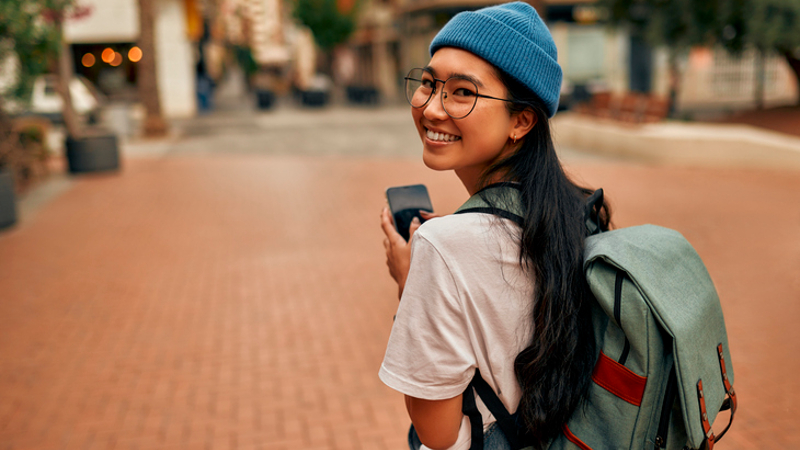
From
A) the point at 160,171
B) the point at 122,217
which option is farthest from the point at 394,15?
the point at 122,217

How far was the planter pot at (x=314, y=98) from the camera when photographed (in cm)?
2797

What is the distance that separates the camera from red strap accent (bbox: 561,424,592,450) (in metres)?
1.31

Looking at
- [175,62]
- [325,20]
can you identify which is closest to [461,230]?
[175,62]

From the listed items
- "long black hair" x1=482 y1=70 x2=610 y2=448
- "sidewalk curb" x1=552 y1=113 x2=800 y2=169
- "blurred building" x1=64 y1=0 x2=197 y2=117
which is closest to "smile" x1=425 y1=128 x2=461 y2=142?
"long black hair" x1=482 y1=70 x2=610 y2=448

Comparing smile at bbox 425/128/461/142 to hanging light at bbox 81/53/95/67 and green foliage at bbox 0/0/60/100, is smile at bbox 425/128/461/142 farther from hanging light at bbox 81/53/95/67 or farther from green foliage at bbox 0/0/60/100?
hanging light at bbox 81/53/95/67

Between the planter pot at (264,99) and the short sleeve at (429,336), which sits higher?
the planter pot at (264,99)

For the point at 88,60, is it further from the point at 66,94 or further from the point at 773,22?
the point at 773,22

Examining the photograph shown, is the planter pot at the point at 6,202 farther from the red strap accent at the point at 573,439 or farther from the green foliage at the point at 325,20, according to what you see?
the green foliage at the point at 325,20

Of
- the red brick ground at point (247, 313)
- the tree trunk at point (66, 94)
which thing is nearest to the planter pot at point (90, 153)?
the tree trunk at point (66, 94)

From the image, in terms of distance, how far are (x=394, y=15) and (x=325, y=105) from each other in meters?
12.3

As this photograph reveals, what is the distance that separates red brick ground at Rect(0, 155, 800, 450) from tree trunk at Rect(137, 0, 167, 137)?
843cm

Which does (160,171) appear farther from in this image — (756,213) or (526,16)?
(526,16)

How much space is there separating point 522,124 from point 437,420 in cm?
61

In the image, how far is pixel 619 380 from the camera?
1240mm
